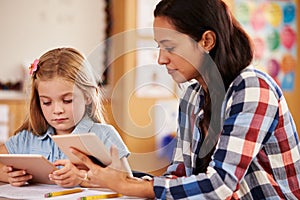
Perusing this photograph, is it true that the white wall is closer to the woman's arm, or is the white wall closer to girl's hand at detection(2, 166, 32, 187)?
girl's hand at detection(2, 166, 32, 187)

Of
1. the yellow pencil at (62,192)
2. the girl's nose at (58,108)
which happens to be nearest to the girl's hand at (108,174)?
the yellow pencil at (62,192)

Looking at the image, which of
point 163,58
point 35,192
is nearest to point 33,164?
point 35,192

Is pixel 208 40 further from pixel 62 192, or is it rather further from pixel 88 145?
pixel 62 192

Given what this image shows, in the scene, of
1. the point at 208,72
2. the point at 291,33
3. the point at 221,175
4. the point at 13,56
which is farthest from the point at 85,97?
the point at 291,33

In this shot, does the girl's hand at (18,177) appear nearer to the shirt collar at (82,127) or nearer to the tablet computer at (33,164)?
the tablet computer at (33,164)

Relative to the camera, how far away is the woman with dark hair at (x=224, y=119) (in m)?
1.29

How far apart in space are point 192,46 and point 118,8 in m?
3.27

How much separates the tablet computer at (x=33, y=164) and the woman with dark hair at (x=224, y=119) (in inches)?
6.7

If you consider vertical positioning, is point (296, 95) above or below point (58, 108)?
below

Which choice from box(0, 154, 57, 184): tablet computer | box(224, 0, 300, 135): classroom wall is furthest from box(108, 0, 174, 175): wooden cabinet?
box(0, 154, 57, 184): tablet computer

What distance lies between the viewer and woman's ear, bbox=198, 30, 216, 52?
4.62ft

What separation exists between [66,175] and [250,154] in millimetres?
517

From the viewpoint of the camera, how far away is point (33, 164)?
5.12 ft

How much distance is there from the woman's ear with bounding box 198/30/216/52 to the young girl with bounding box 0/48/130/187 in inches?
17.9
